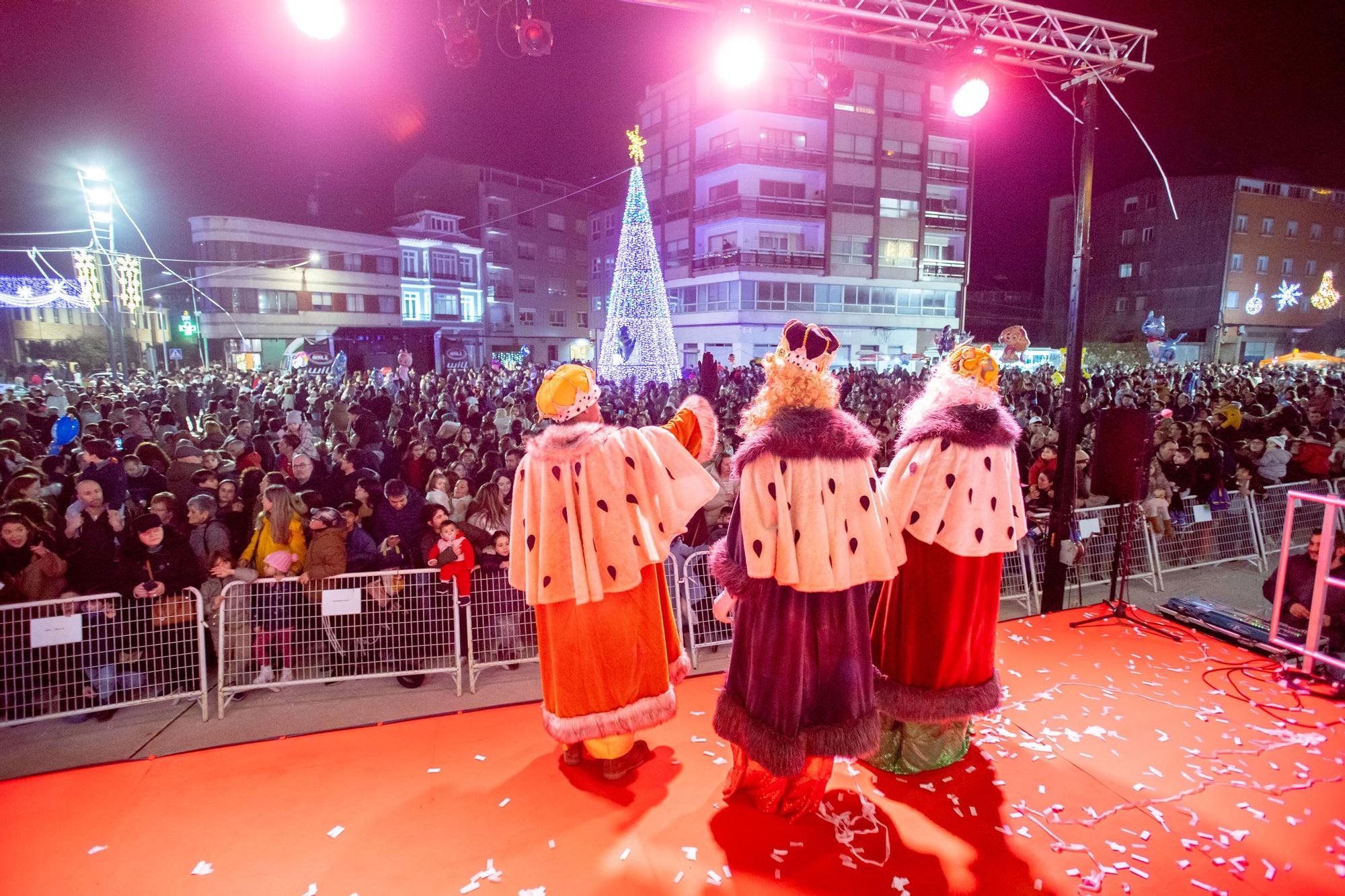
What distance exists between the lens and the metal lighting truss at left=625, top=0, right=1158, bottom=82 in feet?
18.0

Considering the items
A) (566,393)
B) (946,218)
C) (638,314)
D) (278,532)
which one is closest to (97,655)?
(278,532)

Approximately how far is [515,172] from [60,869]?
4373cm

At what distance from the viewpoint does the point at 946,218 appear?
1374 inches

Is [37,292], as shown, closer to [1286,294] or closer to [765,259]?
[765,259]

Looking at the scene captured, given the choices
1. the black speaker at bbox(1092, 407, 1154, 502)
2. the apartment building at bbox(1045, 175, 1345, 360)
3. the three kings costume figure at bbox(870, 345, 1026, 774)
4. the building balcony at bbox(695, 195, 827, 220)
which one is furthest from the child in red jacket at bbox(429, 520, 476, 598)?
the apartment building at bbox(1045, 175, 1345, 360)

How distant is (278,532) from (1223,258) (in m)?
49.7

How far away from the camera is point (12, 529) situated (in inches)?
164

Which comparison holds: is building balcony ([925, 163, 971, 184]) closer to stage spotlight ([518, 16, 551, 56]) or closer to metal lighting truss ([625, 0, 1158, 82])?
metal lighting truss ([625, 0, 1158, 82])

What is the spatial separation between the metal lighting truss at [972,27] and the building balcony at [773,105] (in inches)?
1071

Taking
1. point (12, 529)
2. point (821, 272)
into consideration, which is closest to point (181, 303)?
point (821, 272)

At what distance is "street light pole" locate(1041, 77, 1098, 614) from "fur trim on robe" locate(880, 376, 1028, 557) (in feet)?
9.27

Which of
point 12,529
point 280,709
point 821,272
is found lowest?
point 280,709

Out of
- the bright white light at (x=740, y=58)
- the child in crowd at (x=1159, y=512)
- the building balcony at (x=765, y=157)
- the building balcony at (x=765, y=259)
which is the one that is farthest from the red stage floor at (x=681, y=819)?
the building balcony at (x=765, y=157)

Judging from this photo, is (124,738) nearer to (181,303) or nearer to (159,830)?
(159,830)
